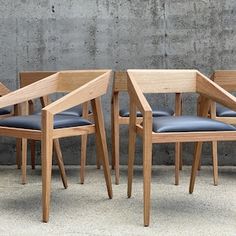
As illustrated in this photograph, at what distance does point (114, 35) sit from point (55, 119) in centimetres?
181

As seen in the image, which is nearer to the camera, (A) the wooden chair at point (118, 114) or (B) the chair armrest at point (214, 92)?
(B) the chair armrest at point (214, 92)

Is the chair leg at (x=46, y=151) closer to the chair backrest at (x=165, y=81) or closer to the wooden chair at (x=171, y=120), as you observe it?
the wooden chair at (x=171, y=120)

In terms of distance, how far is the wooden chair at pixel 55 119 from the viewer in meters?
2.41

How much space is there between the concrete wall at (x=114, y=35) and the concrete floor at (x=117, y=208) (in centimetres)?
108

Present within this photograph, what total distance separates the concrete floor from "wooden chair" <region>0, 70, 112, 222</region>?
0.15 meters

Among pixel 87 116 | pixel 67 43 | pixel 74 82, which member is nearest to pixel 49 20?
pixel 67 43

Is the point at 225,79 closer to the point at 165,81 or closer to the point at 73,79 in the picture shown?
the point at 165,81

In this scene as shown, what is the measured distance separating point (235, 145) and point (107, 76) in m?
1.88

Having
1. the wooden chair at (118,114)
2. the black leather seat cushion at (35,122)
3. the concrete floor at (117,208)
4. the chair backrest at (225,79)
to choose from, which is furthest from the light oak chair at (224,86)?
the black leather seat cushion at (35,122)

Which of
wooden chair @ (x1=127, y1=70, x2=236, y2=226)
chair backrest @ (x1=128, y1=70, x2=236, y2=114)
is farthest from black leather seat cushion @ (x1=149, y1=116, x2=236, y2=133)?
chair backrest @ (x1=128, y1=70, x2=236, y2=114)

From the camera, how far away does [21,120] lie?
8.54 feet

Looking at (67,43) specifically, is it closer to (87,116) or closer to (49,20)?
(49,20)

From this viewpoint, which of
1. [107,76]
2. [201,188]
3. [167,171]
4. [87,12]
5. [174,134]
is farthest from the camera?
[87,12]

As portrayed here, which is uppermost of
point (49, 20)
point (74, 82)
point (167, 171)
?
point (49, 20)
